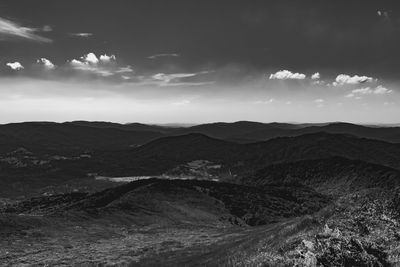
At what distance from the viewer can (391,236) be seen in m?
16.5

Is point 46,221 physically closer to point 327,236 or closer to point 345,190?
point 327,236

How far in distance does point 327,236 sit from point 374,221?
8.55ft

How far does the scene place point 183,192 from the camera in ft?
389

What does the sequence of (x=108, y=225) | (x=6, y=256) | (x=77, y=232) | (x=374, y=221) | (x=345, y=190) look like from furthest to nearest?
1. (x=345, y=190)
2. (x=108, y=225)
3. (x=77, y=232)
4. (x=6, y=256)
5. (x=374, y=221)

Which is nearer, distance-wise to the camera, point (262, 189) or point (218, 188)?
point (218, 188)

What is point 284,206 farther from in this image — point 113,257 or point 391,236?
point 391,236

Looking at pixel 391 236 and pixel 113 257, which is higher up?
pixel 391 236

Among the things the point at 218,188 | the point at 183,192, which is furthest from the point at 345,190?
the point at 183,192

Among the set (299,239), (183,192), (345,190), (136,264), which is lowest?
(345,190)

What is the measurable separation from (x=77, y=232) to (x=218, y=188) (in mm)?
81480

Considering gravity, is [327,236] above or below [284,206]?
above

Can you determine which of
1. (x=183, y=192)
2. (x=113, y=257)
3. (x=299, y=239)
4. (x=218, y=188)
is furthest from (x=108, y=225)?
(x=218, y=188)

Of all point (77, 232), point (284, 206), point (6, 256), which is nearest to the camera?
point (6, 256)

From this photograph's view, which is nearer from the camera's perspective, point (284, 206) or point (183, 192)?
point (183, 192)
